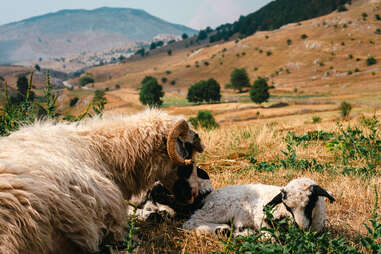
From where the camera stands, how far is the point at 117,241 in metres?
4.26

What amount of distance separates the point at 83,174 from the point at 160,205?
1.91m

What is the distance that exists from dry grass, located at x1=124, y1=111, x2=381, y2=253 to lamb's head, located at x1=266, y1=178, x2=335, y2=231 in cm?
65

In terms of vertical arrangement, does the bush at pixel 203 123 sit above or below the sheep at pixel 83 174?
below

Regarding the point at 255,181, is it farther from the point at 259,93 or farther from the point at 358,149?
the point at 259,93

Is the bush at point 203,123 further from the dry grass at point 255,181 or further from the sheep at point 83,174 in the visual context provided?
the sheep at point 83,174

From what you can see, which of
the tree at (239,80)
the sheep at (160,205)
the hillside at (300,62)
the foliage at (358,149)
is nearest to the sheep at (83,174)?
the sheep at (160,205)

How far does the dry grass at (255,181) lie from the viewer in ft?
15.2

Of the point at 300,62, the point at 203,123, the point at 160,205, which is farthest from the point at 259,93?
the point at 160,205

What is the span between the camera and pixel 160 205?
5715 mm

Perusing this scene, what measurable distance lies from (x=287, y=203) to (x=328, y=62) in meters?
154

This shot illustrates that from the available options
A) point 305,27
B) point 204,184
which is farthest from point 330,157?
point 305,27

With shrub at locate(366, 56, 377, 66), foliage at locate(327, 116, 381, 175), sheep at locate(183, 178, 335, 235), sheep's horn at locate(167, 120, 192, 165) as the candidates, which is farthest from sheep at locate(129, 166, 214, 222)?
shrub at locate(366, 56, 377, 66)

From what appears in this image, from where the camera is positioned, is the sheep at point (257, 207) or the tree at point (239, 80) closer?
the sheep at point (257, 207)

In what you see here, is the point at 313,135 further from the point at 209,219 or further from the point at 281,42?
the point at 281,42
